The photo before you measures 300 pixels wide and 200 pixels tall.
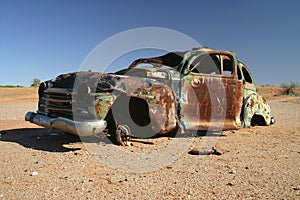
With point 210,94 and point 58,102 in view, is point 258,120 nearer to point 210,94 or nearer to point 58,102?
point 210,94

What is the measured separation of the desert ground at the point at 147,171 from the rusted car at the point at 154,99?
16.1 inches

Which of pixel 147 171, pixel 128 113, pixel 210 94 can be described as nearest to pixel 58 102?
pixel 128 113

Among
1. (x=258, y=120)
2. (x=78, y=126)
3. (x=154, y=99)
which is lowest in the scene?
(x=258, y=120)

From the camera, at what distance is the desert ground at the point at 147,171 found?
272cm

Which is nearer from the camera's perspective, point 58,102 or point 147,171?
point 147,171

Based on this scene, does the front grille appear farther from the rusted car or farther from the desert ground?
the desert ground

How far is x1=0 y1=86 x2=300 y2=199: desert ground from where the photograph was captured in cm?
272

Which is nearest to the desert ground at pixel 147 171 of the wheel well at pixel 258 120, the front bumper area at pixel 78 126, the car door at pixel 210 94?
the front bumper area at pixel 78 126

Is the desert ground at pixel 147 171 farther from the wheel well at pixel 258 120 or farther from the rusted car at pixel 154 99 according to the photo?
the wheel well at pixel 258 120

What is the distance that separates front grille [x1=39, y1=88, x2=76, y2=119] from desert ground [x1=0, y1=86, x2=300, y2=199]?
0.61 metres

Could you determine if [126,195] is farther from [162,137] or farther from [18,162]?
[162,137]

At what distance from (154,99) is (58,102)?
1707 millimetres

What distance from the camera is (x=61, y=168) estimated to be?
3449 millimetres

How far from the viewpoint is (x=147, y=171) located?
3453 millimetres
